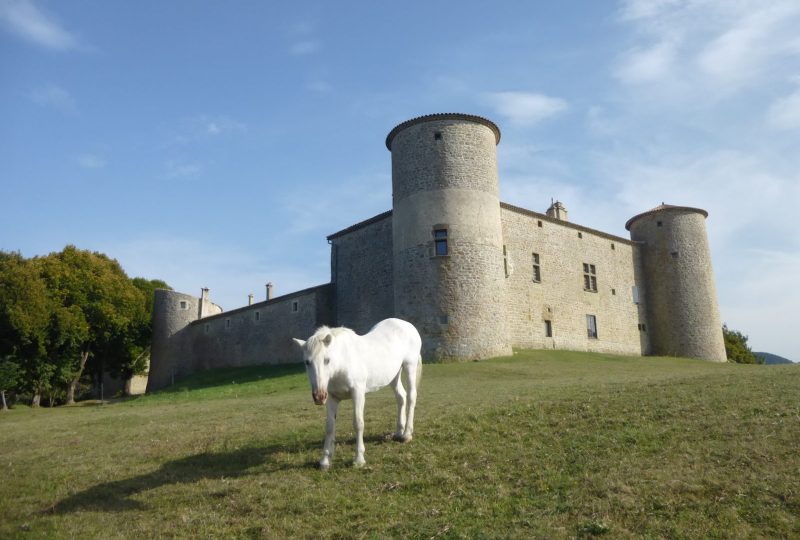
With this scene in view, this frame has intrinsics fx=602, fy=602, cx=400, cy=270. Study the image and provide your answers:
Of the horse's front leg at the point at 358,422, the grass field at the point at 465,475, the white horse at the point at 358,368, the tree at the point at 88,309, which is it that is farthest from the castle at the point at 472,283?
the horse's front leg at the point at 358,422

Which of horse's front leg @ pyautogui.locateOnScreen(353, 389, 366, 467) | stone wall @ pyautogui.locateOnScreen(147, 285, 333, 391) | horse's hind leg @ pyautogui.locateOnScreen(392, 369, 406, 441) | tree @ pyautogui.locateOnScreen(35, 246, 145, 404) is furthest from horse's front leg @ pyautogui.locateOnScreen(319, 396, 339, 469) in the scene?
tree @ pyautogui.locateOnScreen(35, 246, 145, 404)

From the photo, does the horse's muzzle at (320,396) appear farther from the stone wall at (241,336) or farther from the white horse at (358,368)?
the stone wall at (241,336)

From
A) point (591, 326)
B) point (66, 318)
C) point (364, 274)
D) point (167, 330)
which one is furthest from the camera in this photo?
point (167, 330)

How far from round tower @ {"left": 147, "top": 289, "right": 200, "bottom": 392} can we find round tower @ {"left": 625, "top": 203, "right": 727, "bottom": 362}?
35.9 m

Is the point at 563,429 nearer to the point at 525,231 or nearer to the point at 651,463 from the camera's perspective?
the point at 651,463

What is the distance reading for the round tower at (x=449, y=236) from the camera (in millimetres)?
28953

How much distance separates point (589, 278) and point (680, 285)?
7.03 m

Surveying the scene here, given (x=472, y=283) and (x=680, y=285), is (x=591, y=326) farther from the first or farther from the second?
(x=472, y=283)

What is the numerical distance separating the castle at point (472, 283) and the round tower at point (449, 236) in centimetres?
6

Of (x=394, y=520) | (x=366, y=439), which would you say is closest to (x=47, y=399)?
(x=366, y=439)

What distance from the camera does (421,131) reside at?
31.3 metres

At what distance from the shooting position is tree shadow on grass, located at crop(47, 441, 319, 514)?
8227mm

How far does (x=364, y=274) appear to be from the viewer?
120ft

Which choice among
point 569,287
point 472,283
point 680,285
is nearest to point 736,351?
point 680,285
